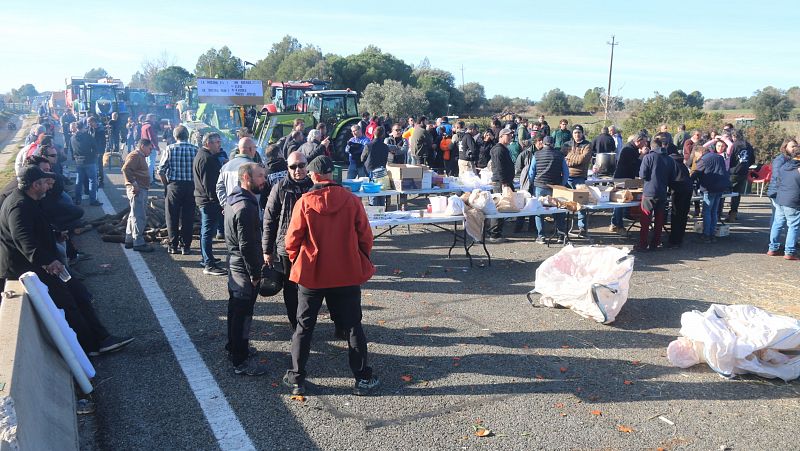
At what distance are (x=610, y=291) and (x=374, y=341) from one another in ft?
8.46

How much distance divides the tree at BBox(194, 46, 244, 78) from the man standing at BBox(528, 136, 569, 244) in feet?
134

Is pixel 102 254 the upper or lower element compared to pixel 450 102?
lower

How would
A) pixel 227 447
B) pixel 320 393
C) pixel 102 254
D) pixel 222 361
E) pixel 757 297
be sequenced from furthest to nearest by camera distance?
pixel 102 254
pixel 757 297
pixel 222 361
pixel 320 393
pixel 227 447

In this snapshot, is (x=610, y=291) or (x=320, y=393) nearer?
(x=320, y=393)

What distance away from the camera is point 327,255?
433cm

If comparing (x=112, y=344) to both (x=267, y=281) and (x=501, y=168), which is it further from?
(x=501, y=168)

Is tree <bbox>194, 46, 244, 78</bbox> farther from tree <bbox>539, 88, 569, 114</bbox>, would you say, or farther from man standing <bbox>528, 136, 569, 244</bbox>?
man standing <bbox>528, 136, 569, 244</bbox>

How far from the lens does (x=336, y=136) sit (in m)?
17.6

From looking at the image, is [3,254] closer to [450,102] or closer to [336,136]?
[336,136]

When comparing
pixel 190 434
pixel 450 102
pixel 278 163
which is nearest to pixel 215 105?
pixel 278 163

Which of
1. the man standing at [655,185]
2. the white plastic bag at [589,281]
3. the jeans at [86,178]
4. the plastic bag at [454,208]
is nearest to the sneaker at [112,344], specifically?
the white plastic bag at [589,281]

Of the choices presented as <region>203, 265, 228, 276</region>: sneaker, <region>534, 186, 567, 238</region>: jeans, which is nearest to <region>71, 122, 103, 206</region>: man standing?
<region>203, 265, 228, 276</region>: sneaker

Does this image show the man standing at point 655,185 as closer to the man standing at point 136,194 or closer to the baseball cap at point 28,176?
the man standing at point 136,194

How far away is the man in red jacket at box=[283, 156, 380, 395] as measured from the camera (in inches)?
170
